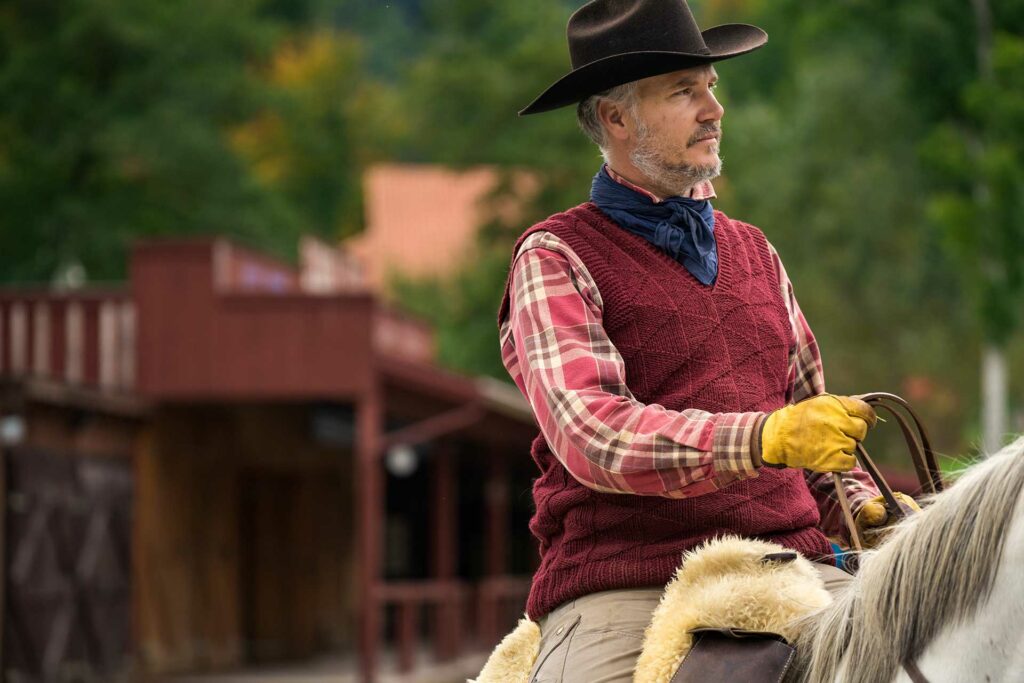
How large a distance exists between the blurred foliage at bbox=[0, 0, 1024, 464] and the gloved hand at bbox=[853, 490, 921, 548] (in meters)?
18.9

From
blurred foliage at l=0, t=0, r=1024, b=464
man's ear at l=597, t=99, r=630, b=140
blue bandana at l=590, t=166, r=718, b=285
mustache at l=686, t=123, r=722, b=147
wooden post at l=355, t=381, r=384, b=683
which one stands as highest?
blurred foliage at l=0, t=0, r=1024, b=464

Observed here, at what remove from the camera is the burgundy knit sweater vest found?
8.63 ft

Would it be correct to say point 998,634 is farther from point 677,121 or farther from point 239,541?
point 239,541

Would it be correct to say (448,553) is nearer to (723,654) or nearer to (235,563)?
(235,563)

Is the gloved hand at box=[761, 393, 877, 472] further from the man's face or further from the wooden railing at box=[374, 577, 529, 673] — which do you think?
the wooden railing at box=[374, 577, 529, 673]

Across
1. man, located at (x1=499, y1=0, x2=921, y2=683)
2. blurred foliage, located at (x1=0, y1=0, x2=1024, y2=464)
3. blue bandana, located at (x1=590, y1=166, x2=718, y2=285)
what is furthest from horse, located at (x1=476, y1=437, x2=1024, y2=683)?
blurred foliage, located at (x1=0, y1=0, x2=1024, y2=464)

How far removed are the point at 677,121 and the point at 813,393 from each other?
0.61 m

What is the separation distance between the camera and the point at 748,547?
2525 mm

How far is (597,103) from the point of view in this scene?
9.20 ft

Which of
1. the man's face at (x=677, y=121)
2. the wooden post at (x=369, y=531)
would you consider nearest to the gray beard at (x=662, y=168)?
the man's face at (x=677, y=121)

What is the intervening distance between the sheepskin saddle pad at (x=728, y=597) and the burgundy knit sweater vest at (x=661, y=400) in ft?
0.25

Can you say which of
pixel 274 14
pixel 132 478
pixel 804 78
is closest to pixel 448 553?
pixel 132 478

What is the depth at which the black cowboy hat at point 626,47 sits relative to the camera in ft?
8.77

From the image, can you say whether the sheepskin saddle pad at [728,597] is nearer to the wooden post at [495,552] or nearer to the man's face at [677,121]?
the man's face at [677,121]
